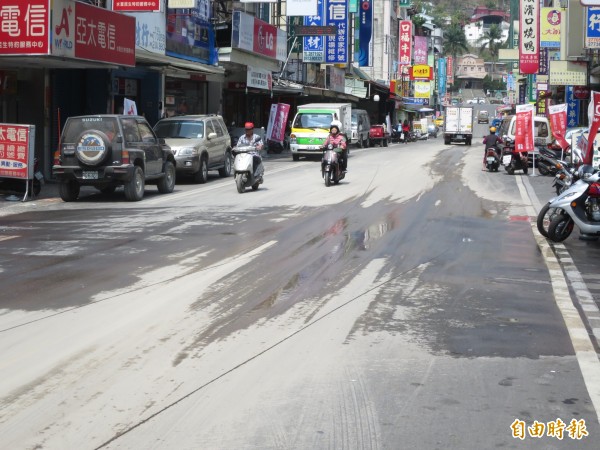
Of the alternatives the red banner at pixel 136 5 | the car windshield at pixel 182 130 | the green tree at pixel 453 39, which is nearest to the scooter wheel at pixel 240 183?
the car windshield at pixel 182 130

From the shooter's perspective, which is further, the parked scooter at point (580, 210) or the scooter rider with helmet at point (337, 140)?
the scooter rider with helmet at point (337, 140)

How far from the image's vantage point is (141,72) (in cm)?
3086

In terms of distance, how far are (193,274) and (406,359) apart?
4114 mm

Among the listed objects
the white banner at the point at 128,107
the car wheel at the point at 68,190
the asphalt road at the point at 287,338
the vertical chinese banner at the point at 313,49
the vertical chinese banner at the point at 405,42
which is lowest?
the asphalt road at the point at 287,338

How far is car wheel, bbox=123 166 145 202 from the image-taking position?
18984 millimetres

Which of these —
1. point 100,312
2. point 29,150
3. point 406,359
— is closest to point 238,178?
point 29,150

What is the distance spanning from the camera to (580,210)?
1323 centimetres

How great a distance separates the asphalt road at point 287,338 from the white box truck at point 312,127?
21.6 m

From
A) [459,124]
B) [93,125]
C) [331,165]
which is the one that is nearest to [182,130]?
[331,165]

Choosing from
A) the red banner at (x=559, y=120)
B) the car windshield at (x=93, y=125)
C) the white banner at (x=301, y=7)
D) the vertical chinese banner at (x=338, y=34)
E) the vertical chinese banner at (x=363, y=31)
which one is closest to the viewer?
the car windshield at (x=93, y=125)

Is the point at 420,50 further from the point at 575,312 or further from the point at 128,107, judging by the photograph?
the point at 575,312

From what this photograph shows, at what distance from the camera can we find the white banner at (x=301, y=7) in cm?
3956

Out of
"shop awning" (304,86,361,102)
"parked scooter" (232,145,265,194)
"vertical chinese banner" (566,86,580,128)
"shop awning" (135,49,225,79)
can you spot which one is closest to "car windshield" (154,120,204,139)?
"shop awning" (135,49,225,79)

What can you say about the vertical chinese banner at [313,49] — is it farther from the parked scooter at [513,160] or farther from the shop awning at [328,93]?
the parked scooter at [513,160]
